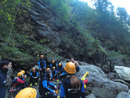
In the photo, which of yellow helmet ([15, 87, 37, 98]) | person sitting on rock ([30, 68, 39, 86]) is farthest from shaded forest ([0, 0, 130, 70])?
yellow helmet ([15, 87, 37, 98])

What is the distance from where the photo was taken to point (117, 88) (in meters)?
4.19

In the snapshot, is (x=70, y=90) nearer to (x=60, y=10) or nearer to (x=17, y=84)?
(x=17, y=84)

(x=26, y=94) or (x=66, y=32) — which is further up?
(x=66, y=32)

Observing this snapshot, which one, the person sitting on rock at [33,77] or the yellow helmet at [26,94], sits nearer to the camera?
the yellow helmet at [26,94]

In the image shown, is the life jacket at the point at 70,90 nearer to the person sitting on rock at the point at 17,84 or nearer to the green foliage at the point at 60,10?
the person sitting on rock at the point at 17,84

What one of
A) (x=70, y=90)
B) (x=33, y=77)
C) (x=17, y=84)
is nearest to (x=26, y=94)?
(x=70, y=90)

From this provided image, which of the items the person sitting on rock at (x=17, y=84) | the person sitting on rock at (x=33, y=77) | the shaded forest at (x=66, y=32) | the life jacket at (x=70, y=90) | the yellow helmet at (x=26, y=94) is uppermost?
the shaded forest at (x=66, y=32)

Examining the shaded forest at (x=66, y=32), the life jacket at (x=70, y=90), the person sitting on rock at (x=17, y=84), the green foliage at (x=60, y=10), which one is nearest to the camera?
the life jacket at (x=70, y=90)

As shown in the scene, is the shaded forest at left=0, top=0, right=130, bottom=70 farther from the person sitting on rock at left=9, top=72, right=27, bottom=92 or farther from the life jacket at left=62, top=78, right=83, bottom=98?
the life jacket at left=62, top=78, right=83, bottom=98

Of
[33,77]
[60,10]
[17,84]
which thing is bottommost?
[33,77]

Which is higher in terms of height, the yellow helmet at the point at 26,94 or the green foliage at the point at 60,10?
the green foliage at the point at 60,10

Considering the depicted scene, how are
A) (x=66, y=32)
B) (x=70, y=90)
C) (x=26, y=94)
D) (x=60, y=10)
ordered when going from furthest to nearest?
(x=66, y=32) < (x=60, y=10) < (x=70, y=90) < (x=26, y=94)

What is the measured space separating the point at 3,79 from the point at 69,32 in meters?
13.8

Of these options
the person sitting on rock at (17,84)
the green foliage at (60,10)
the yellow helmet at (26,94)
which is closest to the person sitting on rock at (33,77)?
the person sitting on rock at (17,84)
